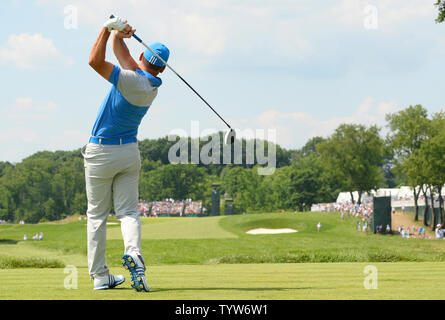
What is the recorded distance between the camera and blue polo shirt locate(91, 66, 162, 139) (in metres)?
6.30

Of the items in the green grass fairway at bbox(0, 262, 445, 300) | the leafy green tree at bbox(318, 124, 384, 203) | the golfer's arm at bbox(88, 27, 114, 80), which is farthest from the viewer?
the leafy green tree at bbox(318, 124, 384, 203)

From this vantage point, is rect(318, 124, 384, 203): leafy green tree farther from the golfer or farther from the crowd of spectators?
the golfer

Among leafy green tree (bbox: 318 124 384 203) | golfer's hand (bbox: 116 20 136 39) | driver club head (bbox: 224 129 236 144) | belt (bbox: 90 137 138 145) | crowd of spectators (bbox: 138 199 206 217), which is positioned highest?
leafy green tree (bbox: 318 124 384 203)

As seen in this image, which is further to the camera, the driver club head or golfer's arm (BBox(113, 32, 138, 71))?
the driver club head

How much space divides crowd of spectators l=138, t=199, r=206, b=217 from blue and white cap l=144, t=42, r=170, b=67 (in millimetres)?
96953

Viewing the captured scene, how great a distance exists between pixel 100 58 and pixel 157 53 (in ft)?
2.71

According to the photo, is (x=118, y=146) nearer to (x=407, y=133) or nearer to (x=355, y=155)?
(x=407, y=133)

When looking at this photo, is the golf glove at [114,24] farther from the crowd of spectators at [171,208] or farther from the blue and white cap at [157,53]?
the crowd of spectators at [171,208]

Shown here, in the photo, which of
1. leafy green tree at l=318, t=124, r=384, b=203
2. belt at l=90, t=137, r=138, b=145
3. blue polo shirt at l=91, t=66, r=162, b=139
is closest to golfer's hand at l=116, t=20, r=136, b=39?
blue polo shirt at l=91, t=66, r=162, b=139

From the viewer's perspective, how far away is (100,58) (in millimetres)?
6164

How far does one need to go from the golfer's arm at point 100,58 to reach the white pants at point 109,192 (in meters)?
0.88

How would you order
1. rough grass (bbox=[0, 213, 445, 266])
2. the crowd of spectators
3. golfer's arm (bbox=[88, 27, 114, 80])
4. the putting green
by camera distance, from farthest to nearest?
the crowd of spectators, the putting green, rough grass (bbox=[0, 213, 445, 266]), golfer's arm (bbox=[88, 27, 114, 80])
